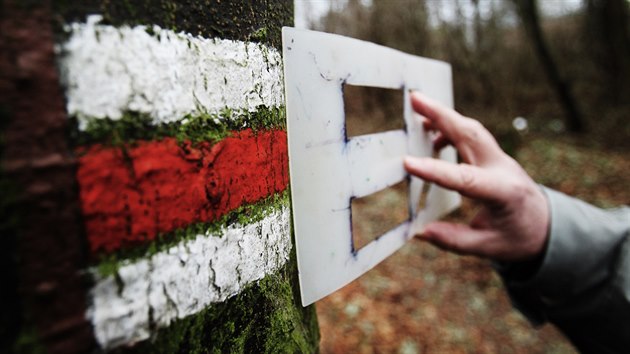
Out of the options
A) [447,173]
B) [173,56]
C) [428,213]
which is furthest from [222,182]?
[428,213]

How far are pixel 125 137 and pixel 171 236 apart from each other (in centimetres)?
13

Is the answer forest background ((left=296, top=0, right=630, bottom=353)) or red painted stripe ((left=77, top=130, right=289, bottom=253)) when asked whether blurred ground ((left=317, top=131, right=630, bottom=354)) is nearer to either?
forest background ((left=296, top=0, right=630, bottom=353))

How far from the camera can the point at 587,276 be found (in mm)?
1344

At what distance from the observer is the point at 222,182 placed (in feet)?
1.68

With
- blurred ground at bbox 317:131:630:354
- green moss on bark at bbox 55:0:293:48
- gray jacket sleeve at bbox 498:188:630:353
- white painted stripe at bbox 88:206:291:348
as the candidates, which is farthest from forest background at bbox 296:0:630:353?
green moss on bark at bbox 55:0:293:48

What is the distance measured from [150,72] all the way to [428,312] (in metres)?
3.77

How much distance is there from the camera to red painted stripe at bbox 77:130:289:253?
39cm

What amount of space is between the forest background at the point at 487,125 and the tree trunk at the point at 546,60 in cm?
3

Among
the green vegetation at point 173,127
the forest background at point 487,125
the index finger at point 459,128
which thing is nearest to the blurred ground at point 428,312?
the forest background at point 487,125

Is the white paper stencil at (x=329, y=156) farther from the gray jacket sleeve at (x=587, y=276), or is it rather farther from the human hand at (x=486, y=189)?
the gray jacket sleeve at (x=587, y=276)

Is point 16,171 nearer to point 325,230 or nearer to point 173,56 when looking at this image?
point 173,56

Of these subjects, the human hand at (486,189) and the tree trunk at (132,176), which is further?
A: the human hand at (486,189)

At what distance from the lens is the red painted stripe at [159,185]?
15.5 inches

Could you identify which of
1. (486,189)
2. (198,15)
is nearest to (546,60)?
(486,189)
